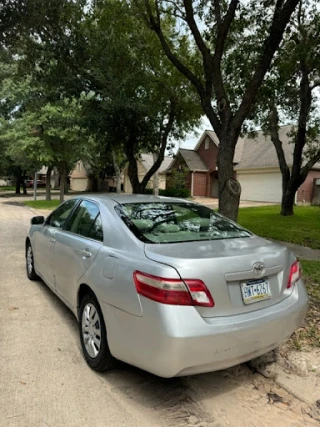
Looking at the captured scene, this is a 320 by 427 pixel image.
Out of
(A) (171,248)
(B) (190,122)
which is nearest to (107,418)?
(A) (171,248)

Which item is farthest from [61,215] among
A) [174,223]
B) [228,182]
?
[228,182]

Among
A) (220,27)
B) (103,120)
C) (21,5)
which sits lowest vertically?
(103,120)

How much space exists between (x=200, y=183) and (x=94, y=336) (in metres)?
30.9

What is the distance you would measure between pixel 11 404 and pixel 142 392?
3.28ft

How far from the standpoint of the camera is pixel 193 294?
8.36 ft

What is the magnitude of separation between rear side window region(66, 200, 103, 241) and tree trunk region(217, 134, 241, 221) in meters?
3.64

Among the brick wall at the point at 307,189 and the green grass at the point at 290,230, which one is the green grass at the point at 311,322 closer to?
the green grass at the point at 290,230

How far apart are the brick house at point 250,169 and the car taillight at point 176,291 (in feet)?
72.5

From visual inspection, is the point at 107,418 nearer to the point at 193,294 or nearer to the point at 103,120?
the point at 193,294

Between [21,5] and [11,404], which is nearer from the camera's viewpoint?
[11,404]

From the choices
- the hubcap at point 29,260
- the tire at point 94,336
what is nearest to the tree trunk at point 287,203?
the hubcap at point 29,260

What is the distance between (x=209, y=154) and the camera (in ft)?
110

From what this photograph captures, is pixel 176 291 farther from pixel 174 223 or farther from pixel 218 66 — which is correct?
pixel 218 66

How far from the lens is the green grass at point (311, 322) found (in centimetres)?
377
